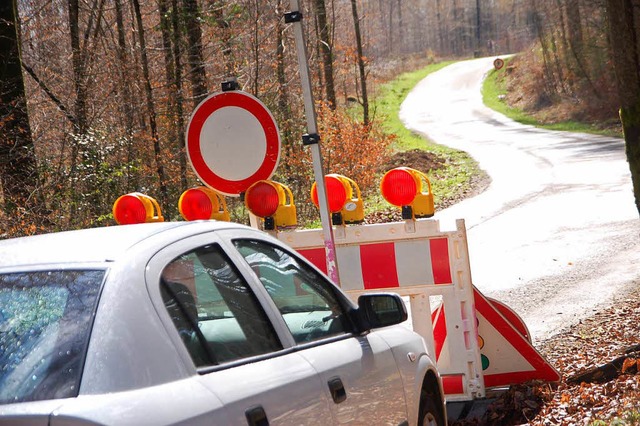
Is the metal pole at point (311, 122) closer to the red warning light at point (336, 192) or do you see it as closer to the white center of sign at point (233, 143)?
the red warning light at point (336, 192)

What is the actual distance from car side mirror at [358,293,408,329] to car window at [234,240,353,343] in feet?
0.35

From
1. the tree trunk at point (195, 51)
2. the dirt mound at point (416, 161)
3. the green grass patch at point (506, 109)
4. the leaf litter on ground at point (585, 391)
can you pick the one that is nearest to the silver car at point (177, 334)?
the leaf litter on ground at point (585, 391)

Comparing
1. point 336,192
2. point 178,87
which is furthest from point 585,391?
point 178,87

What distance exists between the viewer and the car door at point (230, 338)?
10.1ft

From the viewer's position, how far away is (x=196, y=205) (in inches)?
281

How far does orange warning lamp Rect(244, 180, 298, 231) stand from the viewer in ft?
22.6

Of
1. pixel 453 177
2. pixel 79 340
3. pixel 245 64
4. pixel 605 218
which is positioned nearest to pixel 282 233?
pixel 79 340

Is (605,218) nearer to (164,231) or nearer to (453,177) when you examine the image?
(453,177)

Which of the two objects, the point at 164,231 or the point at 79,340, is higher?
the point at 164,231

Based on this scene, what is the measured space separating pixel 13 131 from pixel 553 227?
360 inches

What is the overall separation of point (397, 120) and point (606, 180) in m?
36.5

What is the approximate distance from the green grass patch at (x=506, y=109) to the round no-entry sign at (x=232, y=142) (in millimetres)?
32226

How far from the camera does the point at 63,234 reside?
350 cm

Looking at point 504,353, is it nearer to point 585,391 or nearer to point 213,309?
point 585,391
